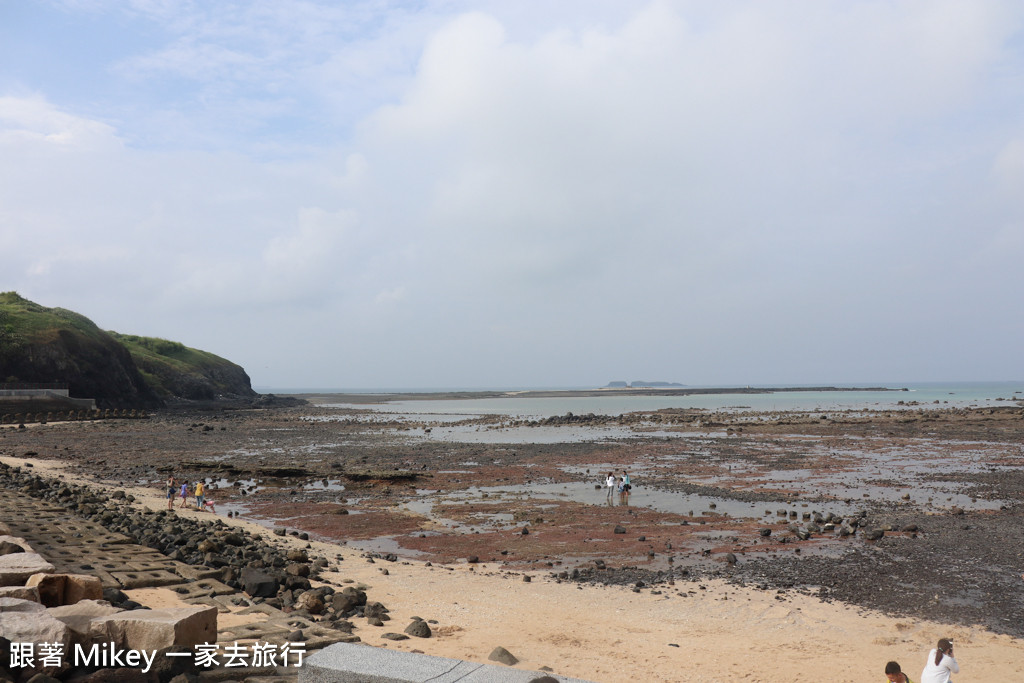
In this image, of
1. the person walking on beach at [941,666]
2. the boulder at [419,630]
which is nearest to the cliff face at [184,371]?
the boulder at [419,630]

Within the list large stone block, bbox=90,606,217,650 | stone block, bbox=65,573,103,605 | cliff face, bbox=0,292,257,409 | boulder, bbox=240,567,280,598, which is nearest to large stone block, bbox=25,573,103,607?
stone block, bbox=65,573,103,605

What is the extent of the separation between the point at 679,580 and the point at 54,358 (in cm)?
9838

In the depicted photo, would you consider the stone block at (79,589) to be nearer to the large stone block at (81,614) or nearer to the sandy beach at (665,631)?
the large stone block at (81,614)

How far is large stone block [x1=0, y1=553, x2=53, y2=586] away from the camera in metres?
8.77

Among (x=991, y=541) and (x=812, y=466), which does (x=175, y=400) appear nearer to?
(x=812, y=466)

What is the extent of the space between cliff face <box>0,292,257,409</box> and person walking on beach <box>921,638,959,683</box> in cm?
10074

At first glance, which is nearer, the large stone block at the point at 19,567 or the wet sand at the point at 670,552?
the large stone block at the point at 19,567

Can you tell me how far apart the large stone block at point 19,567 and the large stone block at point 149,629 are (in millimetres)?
2836

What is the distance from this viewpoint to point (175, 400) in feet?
368

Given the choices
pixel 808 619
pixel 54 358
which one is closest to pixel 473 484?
pixel 808 619

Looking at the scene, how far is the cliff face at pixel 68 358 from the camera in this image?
272 ft

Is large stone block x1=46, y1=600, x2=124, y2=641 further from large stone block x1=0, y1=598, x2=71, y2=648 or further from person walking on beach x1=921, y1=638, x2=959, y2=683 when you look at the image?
person walking on beach x1=921, y1=638, x2=959, y2=683

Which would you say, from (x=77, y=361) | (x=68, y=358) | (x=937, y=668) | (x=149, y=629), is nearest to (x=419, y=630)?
(x=149, y=629)

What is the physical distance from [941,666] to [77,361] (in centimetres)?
10586
